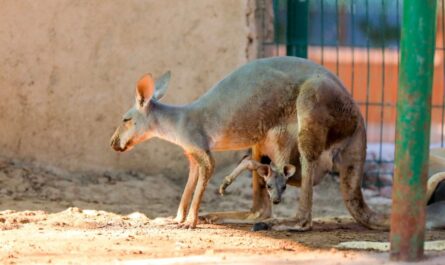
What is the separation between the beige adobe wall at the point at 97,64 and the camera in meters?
9.19

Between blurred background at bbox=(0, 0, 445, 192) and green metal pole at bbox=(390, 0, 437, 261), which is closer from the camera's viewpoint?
green metal pole at bbox=(390, 0, 437, 261)

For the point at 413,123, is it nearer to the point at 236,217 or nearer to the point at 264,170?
the point at 264,170

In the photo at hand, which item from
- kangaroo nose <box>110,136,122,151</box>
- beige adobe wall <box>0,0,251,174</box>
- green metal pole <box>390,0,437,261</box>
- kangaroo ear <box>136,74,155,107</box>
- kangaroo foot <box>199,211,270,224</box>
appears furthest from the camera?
beige adobe wall <box>0,0,251,174</box>

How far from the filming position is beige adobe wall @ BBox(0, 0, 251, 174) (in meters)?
9.19

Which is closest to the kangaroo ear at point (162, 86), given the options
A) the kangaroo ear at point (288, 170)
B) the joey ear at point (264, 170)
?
the joey ear at point (264, 170)

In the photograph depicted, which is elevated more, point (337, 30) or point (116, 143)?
point (337, 30)

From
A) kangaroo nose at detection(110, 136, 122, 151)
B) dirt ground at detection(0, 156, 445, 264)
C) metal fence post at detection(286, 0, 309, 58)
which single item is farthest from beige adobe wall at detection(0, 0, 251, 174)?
kangaroo nose at detection(110, 136, 122, 151)

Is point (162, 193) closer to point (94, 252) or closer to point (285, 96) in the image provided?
point (285, 96)

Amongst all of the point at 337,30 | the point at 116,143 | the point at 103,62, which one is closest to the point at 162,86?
the point at 116,143

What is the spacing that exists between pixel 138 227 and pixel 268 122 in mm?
1160

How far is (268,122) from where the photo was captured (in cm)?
721

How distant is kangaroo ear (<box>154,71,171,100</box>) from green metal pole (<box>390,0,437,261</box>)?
2510 millimetres

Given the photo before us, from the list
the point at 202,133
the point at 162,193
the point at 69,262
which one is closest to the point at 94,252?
the point at 69,262

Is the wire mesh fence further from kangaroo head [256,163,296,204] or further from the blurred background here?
kangaroo head [256,163,296,204]
